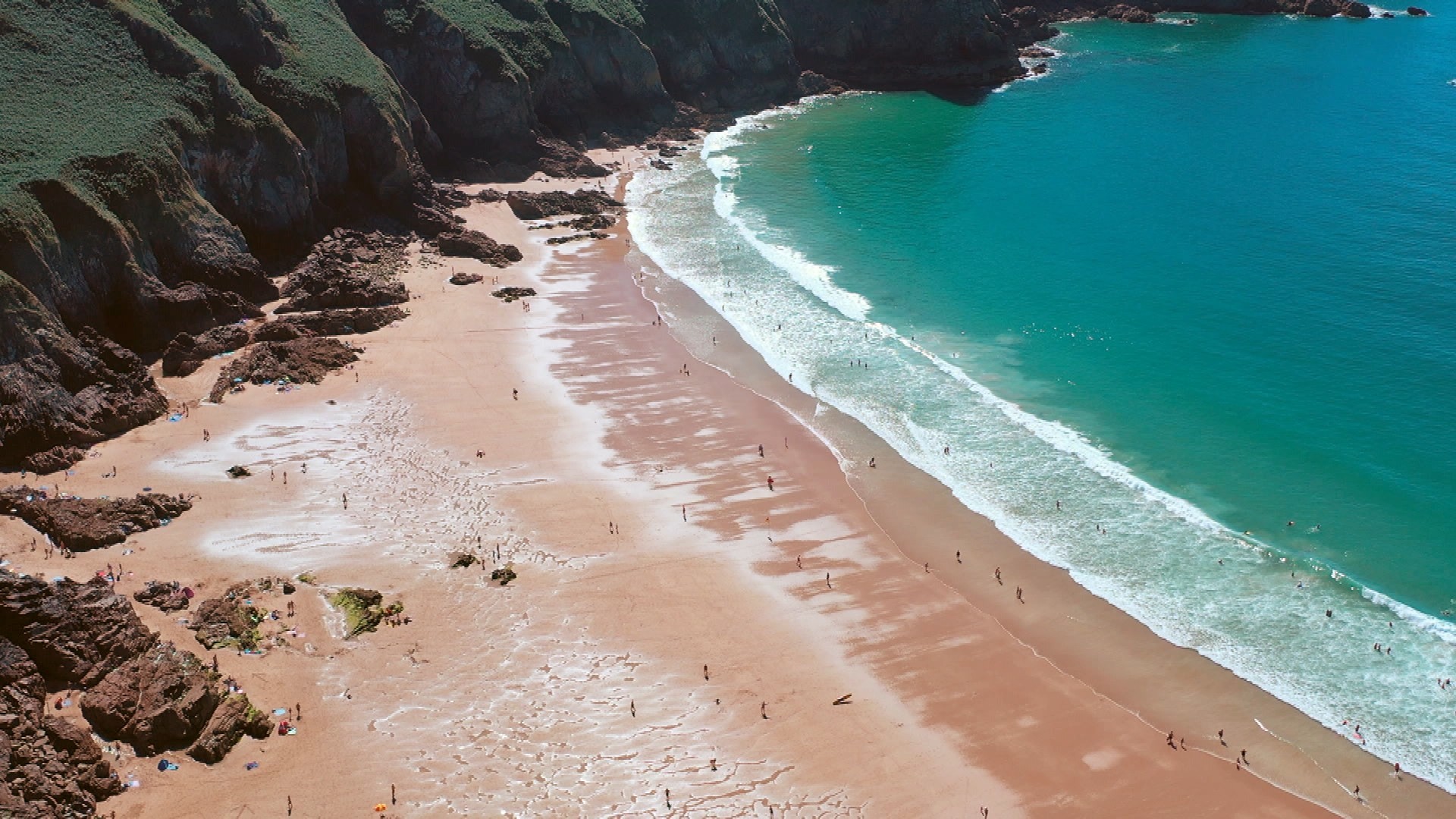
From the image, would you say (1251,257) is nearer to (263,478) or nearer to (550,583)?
(550,583)

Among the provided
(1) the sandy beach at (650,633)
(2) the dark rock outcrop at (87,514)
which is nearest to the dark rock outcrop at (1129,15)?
(1) the sandy beach at (650,633)

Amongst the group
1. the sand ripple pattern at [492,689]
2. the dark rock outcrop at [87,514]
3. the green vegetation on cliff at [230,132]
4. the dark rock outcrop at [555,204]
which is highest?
the green vegetation on cliff at [230,132]

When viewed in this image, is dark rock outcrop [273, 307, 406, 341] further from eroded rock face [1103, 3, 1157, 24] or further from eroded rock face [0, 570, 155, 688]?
eroded rock face [1103, 3, 1157, 24]

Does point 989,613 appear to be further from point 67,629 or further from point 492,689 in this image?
point 67,629

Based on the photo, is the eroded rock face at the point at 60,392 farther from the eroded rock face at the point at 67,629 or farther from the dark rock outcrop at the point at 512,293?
the dark rock outcrop at the point at 512,293

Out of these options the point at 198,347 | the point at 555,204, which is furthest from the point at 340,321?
the point at 555,204

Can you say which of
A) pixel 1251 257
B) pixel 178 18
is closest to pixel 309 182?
pixel 178 18
